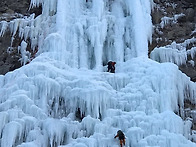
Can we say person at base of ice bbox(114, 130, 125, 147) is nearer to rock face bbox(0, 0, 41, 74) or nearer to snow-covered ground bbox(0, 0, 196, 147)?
snow-covered ground bbox(0, 0, 196, 147)

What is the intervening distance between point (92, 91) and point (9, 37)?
17.6 ft

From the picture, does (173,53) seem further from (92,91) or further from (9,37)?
(9,37)

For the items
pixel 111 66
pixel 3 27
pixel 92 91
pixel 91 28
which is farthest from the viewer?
pixel 3 27

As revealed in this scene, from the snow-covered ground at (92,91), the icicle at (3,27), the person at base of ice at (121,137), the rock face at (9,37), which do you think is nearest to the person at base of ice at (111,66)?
the snow-covered ground at (92,91)

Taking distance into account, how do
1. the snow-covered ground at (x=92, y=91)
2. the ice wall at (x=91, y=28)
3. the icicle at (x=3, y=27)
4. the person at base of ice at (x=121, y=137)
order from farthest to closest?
the icicle at (x=3, y=27) → the ice wall at (x=91, y=28) → the snow-covered ground at (x=92, y=91) → the person at base of ice at (x=121, y=137)

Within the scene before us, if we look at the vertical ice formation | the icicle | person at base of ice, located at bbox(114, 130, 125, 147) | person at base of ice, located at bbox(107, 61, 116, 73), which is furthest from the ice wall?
person at base of ice, located at bbox(114, 130, 125, 147)

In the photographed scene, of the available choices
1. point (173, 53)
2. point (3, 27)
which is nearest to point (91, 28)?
point (173, 53)

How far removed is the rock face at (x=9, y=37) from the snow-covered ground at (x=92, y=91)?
420mm

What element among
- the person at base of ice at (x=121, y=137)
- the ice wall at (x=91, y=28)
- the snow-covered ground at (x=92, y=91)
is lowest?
the person at base of ice at (x=121, y=137)

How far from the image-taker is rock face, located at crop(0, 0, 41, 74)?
1294 cm

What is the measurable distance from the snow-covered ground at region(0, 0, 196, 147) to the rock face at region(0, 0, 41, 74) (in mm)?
420

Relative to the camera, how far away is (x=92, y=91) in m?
9.91

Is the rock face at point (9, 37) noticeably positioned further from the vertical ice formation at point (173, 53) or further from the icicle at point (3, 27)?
the vertical ice formation at point (173, 53)

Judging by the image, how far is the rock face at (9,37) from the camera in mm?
12938
